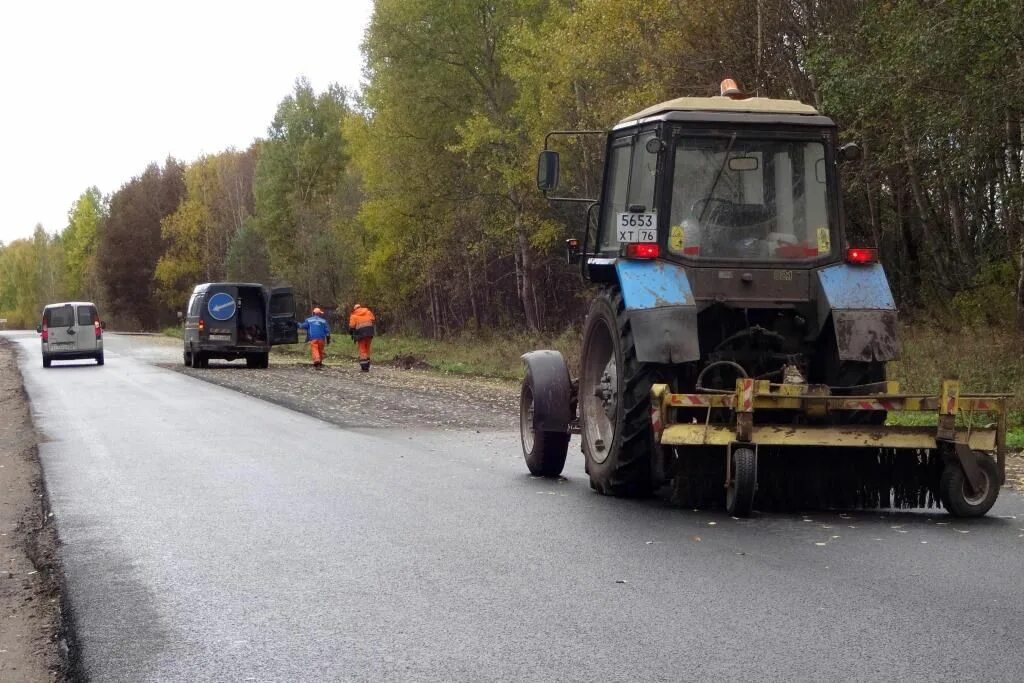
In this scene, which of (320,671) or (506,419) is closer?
(320,671)

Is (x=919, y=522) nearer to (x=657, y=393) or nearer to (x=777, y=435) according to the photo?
(x=777, y=435)

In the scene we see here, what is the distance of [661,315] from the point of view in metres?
8.90

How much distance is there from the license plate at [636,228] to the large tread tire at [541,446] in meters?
1.91

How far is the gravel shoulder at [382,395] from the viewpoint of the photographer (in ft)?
57.2

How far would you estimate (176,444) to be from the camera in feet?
46.6

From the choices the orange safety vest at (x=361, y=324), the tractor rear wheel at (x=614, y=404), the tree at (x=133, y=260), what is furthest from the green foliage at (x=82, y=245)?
the tractor rear wheel at (x=614, y=404)

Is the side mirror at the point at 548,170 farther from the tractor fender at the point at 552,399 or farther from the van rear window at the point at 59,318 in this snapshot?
the van rear window at the point at 59,318

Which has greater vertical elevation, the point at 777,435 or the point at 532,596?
the point at 777,435

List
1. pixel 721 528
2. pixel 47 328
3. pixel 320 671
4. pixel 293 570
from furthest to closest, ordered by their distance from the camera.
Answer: pixel 47 328
pixel 721 528
pixel 293 570
pixel 320 671

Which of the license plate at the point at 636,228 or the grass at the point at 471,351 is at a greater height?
the license plate at the point at 636,228

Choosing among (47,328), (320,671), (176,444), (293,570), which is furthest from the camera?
(47,328)

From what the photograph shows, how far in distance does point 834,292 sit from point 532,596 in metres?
3.96

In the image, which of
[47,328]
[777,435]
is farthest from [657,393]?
[47,328]

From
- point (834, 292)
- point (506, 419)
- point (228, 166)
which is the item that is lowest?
point (506, 419)
